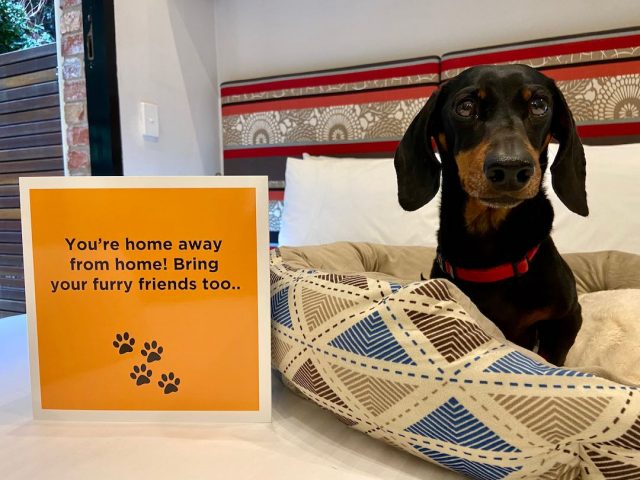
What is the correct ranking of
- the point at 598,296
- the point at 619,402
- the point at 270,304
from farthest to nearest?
1. the point at 598,296
2. the point at 270,304
3. the point at 619,402

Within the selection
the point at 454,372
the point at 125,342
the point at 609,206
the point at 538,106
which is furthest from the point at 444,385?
the point at 609,206

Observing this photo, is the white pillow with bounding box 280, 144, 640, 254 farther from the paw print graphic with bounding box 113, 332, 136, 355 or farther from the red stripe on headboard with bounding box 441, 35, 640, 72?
the paw print graphic with bounding box 113, 332, 136, 355

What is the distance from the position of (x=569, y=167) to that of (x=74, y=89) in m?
1.68

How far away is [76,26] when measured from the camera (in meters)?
1.68

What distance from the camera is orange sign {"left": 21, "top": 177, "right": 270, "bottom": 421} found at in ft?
1.90

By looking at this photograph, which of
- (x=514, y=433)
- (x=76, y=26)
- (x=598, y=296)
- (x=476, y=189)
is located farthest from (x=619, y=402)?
(x=76, y=26)

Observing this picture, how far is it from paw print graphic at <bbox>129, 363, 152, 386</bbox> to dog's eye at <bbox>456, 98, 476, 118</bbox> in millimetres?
602

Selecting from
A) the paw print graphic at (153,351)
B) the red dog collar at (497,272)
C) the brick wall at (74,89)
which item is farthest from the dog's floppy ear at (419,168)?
the brick wall at (74,89)

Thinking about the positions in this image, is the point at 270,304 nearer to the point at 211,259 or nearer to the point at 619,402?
the point at 211,259

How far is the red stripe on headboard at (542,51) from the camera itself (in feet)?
4.82

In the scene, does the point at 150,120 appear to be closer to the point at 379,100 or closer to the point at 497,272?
the point at 379,100

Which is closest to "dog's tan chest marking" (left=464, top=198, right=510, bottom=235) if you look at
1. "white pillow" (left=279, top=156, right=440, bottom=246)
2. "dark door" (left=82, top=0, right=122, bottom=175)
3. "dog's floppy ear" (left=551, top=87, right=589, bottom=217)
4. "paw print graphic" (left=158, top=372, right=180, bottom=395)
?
"dog's floppy ear" (left=551, top=87, right=589, bottom=217)

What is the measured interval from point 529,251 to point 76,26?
5.60 ft

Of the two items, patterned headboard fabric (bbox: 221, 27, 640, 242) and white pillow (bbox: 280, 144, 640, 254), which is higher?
patterned headboard fabric (bbox: 221, 27, 640, 242)
